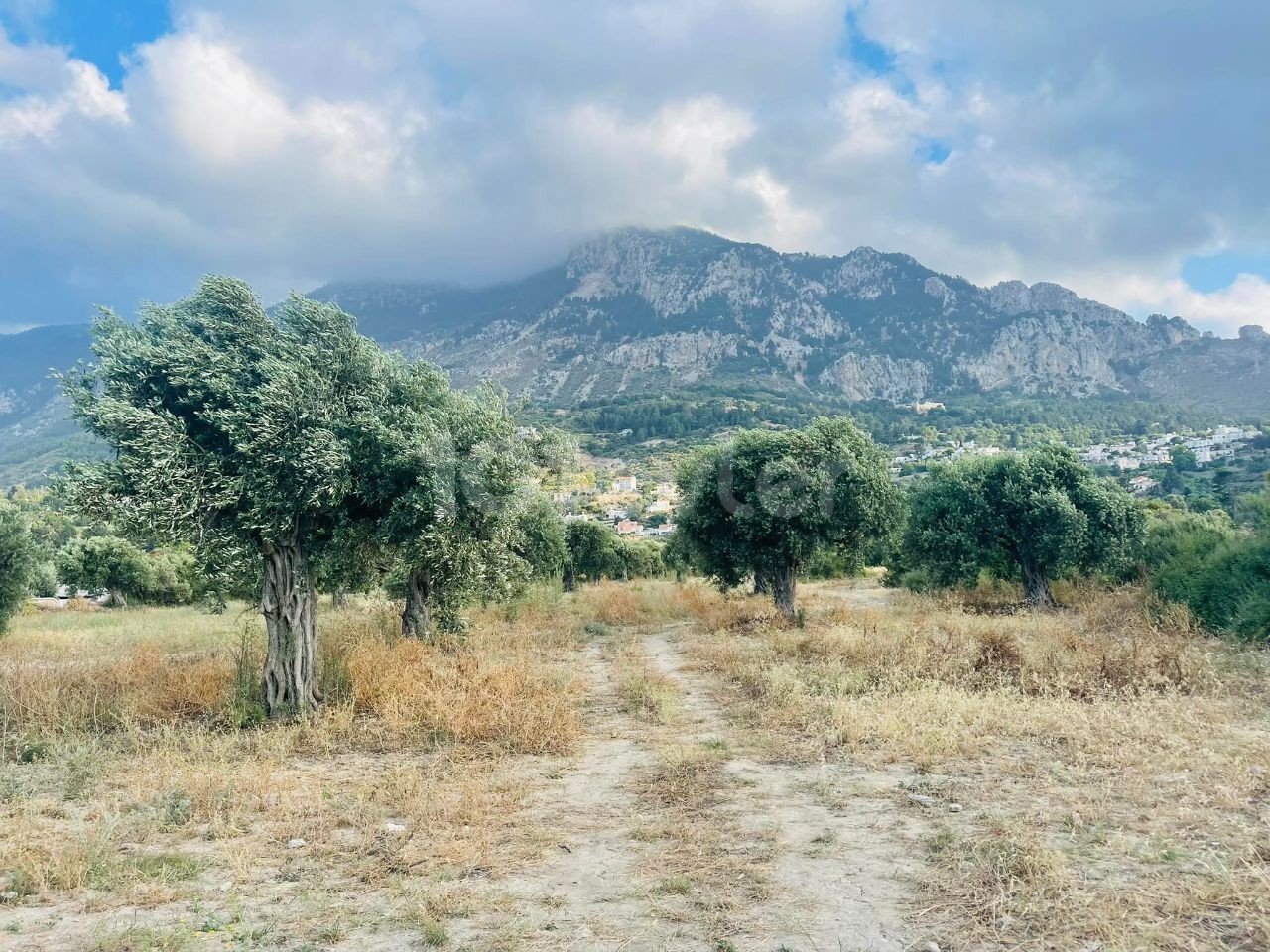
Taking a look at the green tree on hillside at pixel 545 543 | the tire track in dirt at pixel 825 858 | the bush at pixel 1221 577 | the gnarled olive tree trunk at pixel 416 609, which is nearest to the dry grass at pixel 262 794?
the tire track in dirt at pixel 825 858

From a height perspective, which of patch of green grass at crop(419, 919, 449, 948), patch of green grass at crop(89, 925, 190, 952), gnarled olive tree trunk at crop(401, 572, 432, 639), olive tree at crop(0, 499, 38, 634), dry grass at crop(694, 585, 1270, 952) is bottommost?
dry grass at crop(694, 585, 1270, 952)

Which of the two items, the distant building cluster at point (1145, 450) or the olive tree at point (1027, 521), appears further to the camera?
the distant building cluster at point (1145, 450)

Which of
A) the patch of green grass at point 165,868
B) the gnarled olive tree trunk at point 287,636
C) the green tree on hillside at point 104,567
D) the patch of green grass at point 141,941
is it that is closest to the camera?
the patch of green grass at point 141,941

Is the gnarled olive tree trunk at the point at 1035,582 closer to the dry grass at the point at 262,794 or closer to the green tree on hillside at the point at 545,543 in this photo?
the green tree on hillside at the point at 545,543

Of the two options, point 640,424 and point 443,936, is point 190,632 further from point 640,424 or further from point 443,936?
point 640,424

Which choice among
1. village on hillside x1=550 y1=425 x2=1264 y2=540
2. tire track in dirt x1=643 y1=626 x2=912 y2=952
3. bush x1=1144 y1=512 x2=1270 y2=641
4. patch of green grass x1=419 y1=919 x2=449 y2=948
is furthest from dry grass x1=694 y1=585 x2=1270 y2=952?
village on hillside x1=550 y1=425 x2=1264 y2=540

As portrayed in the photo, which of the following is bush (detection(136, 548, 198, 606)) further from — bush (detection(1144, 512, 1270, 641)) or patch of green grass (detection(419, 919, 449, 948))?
bush (detection(1144, 512, 1270, 641))

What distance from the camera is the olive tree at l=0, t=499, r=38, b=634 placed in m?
24.0

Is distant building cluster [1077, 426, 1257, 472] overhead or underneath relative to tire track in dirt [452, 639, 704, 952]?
overhead

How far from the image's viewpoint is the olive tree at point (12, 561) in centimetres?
2405

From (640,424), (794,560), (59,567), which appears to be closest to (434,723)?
(794,560)

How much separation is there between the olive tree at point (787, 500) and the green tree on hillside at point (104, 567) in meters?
38.7

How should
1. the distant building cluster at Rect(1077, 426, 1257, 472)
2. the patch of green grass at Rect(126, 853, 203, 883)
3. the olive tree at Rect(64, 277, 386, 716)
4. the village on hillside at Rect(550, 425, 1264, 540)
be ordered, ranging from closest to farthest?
the patch of green grass at Rect(126, 853, 203, 883) < the olive tree at Rect(64, 277, 386, 716) < the village on hillside at Rect(550, 425, 1264, 540) < the distant building cluster at Rect(1077, 426, 1257, 472)

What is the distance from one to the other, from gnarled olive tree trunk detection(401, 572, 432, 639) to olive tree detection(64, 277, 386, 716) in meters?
6.16
